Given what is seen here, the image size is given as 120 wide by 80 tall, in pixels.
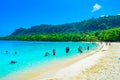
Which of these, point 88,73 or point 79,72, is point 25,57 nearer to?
point 79,72

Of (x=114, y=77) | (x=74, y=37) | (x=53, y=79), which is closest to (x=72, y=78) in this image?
(x=53, y=79)

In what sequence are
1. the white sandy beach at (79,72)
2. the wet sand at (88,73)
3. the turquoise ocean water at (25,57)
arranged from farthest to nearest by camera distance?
the turquoise ocean water at (25,57) → the white sandy beach at (79,72) → the wet sand at (88,73)

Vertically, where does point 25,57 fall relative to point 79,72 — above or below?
below

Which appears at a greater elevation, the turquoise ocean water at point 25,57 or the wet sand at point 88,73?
the wet sand at point 88,73

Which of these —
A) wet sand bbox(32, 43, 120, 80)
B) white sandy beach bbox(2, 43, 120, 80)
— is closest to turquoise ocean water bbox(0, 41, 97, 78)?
white sandy beach bbox(2, 43, 120, 80)

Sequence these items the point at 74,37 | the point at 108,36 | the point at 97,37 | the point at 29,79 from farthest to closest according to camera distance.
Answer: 1. the point at 74,37
2. the point at 97,37
3. the point at 108,36
4. the point at 29,79

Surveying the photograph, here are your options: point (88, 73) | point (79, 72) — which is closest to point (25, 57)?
point (79, 72)

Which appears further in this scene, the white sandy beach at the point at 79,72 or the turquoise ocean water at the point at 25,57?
the turquoise ocean water at the point at 25,57

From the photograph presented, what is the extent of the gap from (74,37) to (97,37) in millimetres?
27446

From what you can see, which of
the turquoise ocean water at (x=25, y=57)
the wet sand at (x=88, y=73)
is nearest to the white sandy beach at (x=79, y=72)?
the wet sand at (x=88, y=73)

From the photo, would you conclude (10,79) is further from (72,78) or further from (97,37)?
(97,37)

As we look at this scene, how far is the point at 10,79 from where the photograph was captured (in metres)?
23.6

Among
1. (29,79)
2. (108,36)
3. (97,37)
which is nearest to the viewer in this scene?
(29,79)

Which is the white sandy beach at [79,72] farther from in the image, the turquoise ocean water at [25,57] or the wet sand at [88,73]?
the turquoise ocean water at [25,57]
